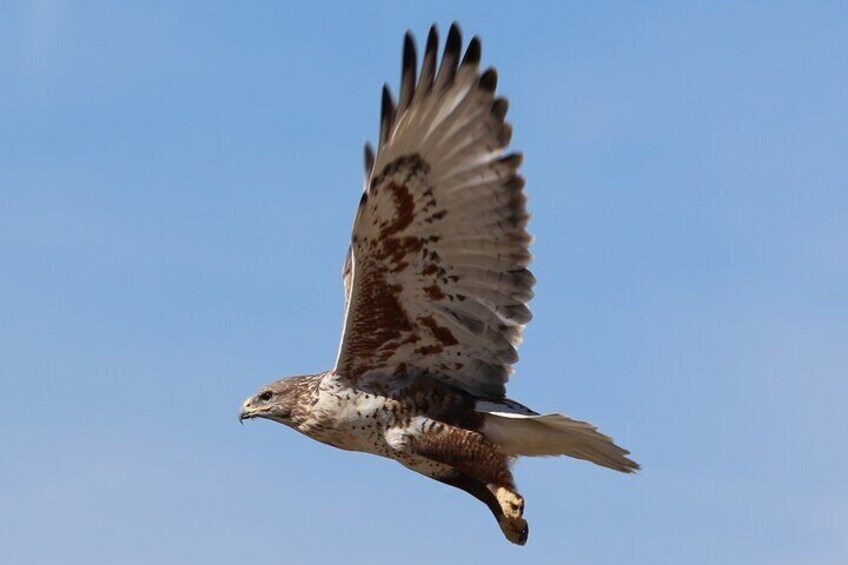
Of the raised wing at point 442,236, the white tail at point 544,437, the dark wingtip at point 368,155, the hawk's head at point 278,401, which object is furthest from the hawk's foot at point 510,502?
the dark wingtip at point 368,155

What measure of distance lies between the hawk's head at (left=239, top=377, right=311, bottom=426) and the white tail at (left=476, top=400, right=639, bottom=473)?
1.41m

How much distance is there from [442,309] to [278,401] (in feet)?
5.04

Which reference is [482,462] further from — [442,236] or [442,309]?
[442,236]

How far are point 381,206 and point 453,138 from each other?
0.69 metres

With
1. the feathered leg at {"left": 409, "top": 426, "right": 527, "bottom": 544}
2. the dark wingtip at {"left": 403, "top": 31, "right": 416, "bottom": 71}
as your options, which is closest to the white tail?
the feathered leg at {"left": 409, "top": 426, "right": 527, "bottom": 544}

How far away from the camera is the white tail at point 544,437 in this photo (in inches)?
470

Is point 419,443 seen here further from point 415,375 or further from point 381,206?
point 381,206

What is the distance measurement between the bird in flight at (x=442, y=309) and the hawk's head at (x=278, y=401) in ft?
0.06

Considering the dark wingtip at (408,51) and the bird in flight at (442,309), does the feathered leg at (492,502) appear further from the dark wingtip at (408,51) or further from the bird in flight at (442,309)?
the dark wingtip at (408,51)

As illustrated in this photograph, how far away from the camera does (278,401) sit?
1268 centimetres

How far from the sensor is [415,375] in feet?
40.5

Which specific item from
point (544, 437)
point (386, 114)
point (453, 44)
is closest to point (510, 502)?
point (544, 437)

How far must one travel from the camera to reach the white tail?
1193cm

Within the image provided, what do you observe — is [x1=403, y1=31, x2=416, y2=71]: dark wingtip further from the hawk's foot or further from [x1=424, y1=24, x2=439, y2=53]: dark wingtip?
the hawk's foot
